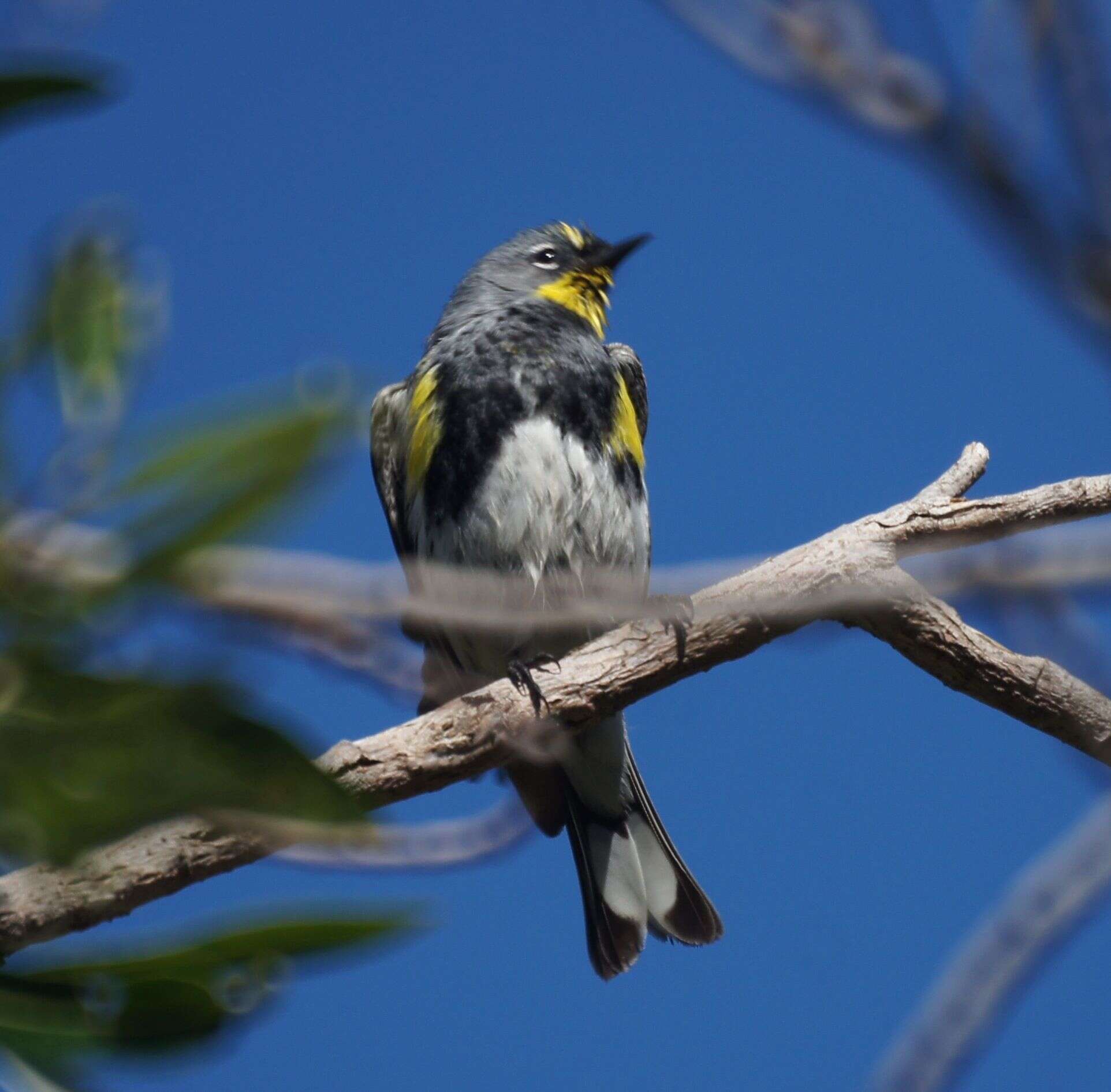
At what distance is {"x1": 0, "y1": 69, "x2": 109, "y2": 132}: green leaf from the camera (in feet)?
3.65

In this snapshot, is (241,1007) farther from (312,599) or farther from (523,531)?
(523,531)

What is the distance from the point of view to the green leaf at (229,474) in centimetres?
91

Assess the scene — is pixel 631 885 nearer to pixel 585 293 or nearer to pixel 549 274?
pixel 585 293

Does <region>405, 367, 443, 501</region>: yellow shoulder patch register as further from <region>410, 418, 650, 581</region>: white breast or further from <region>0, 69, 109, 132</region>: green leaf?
<region>0, 69, 109, 132</region>: green leaf

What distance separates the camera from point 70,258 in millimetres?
1179

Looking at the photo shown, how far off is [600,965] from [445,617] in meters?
4.51

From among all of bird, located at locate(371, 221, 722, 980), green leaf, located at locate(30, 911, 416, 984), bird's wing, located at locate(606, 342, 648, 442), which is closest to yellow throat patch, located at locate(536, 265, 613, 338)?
bird's wing, located at locate(606, 342, 648, 442)

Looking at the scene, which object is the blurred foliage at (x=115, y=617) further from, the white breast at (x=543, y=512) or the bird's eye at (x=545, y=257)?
the bird's eye at (x=545, y=257)

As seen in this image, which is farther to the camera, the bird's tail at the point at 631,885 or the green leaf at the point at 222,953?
the bird's tail at the point at 631,885

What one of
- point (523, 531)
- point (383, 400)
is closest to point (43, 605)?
point (523, 531)

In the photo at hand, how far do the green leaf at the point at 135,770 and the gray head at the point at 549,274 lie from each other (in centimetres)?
538

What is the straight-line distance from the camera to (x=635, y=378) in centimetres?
629

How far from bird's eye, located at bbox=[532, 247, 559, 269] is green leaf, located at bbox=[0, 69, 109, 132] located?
19.2 feet

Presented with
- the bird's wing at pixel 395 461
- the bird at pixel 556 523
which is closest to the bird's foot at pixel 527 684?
the bird at pixel 556 523
